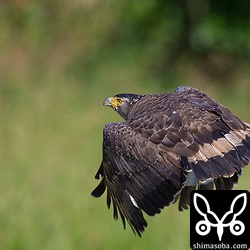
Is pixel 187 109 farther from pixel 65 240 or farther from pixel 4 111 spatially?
pixel 4 111

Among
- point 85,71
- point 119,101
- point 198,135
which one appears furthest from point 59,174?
point 198,135

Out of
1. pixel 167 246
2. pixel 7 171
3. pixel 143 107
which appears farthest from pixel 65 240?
pixel 143 107

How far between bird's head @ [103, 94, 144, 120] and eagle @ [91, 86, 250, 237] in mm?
708

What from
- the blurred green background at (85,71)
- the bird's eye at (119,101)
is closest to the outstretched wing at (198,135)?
the bird's eye at (119,101)

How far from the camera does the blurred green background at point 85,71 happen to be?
13.5 m

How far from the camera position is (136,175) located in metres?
8.10

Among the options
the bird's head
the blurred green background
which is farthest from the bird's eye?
the blurred green background

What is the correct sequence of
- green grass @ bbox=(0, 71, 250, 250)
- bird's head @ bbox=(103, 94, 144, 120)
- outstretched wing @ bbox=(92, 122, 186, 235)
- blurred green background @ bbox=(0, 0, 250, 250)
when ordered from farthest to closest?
1. blurred green background @ bbox=(0, 0, 250, 250)
2. green grass @ bbox=(0, 71, 250, 250)
3. bird's head @ bbox=(103, 94, 144, 120)
4. outstretched wing @ bbox=(92, 122, 186, 235)

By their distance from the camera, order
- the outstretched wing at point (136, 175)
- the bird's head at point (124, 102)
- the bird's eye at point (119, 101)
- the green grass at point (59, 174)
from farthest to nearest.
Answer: the green grass at point (59, 174) → the bird's eye at point (119, 101) → the bird's head at point (124, 102) → the outstretched wing at point (136, 175)

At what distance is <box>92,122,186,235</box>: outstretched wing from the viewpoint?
307 inches

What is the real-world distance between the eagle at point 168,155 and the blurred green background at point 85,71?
399cm

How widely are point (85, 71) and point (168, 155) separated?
1050 cm

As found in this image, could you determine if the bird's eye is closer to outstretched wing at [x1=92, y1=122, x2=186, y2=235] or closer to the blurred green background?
outstretched wing at [x1=92, y1=122, x2=186, y2=235]

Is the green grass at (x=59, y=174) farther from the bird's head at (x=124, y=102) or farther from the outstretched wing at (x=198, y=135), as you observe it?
the outstretched wing at (x=198, y=135)
